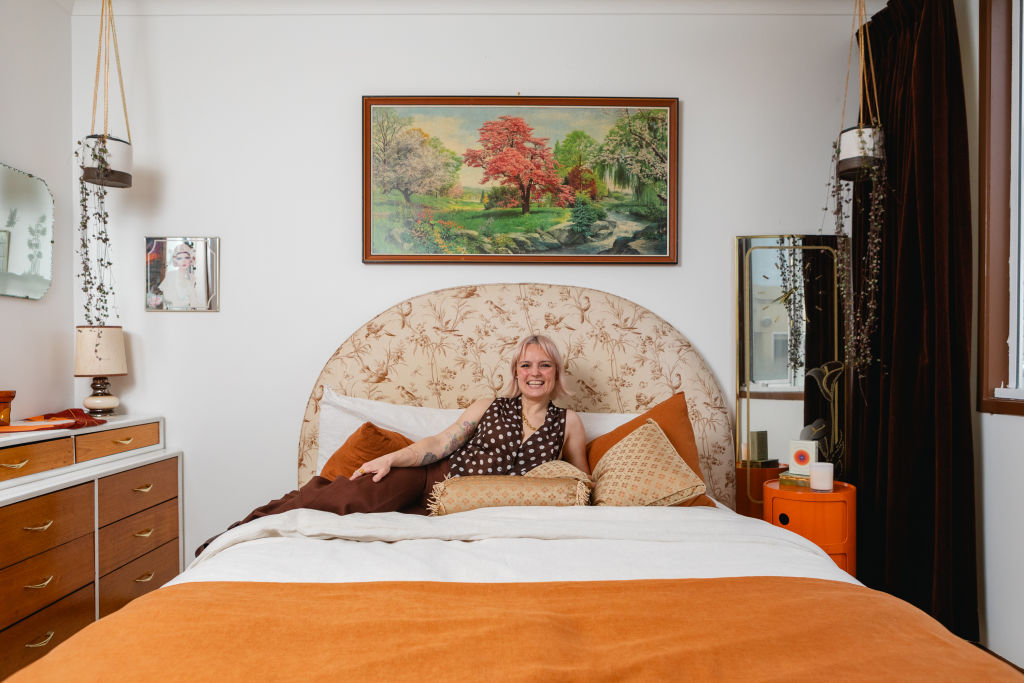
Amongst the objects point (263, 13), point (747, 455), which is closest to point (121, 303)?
point (263, 13)

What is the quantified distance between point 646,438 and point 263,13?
269 cm

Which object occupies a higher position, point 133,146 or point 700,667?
point 133,146

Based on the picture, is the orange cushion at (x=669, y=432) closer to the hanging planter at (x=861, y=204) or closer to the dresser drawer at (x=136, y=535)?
the hanging planter at (x=861, y=204)

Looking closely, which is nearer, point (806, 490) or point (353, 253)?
point (806, 490)

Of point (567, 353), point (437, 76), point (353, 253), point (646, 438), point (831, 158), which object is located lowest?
point (646, 438)

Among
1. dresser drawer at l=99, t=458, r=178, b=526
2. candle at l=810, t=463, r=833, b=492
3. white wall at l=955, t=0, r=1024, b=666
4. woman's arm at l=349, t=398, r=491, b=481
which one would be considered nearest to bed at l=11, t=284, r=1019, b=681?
woman's arm at l=349, t=398, r=491, b=481

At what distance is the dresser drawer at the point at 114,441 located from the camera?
2658 millimetres

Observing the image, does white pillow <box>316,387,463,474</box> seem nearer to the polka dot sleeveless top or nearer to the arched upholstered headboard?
the arched upholstered headboard

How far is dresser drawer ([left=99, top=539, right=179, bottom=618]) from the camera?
2656mm

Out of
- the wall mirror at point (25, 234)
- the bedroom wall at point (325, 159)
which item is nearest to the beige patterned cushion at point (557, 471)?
the bedroom wall at point (325, 159)

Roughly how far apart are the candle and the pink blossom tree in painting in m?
1.63

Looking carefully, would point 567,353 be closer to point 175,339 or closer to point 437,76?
point 437,76

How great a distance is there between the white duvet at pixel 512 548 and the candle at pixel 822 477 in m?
0.72

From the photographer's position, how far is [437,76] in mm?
3184
